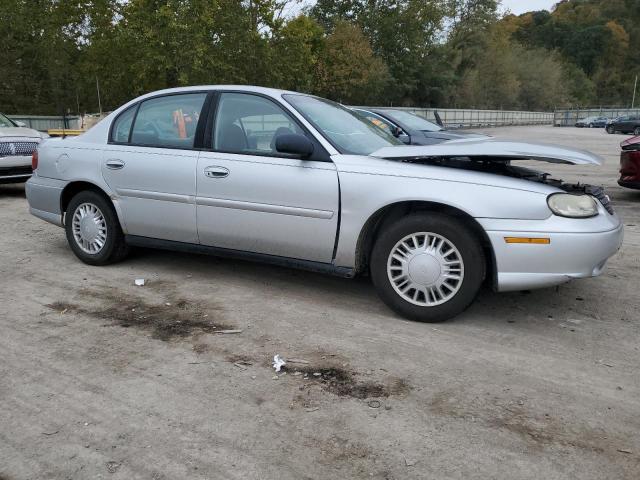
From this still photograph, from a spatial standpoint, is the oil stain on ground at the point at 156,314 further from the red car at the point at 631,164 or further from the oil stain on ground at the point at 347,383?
the red car at the point at 631,164

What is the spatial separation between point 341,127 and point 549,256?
186cm

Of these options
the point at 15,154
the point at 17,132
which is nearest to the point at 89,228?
the point at 15,154

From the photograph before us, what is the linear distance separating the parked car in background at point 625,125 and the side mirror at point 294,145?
3949 centimetres

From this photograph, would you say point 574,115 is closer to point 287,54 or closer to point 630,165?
point 287,54

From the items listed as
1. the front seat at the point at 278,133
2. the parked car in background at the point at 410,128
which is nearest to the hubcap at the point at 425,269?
the front seat at the point at 278,133

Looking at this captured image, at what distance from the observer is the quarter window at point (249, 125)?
14.4 feet

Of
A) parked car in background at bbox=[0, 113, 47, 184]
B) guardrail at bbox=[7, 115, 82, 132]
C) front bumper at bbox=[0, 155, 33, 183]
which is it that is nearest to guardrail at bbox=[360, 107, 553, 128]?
guardrail at bbox=[7, 115, 82, 132]

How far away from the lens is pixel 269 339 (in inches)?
147

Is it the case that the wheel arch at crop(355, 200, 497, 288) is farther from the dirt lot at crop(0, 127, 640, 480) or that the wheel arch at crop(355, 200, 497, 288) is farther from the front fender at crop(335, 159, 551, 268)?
the dirt lot at crop(0, 127, 640, 480)

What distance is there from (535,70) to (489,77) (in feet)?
50.2

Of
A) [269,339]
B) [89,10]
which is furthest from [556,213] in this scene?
[89,10]

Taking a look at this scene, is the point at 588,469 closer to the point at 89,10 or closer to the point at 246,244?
the point at 246,244

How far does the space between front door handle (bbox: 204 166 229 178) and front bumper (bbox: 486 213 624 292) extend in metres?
2.00

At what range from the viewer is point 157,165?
4.78 meters
